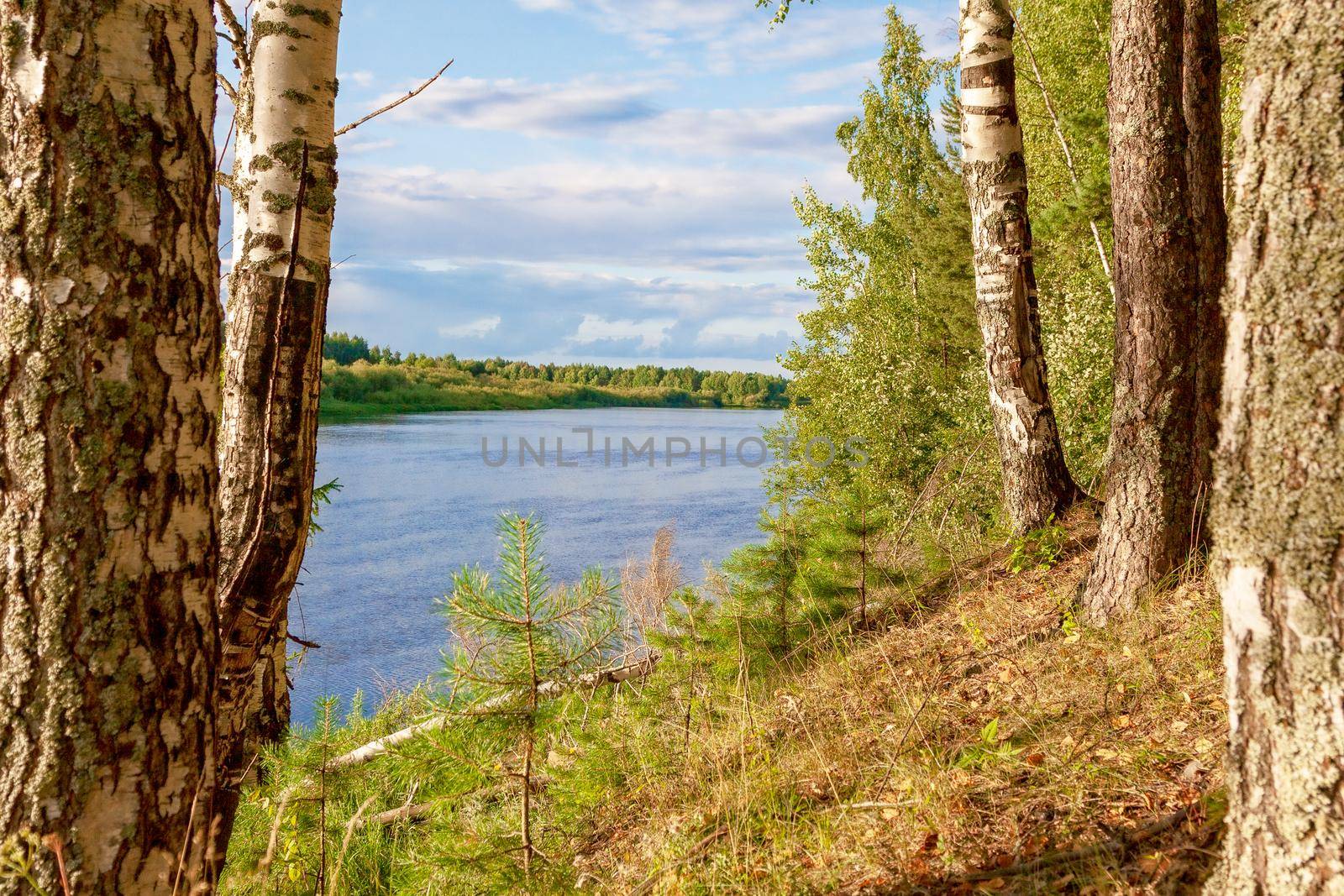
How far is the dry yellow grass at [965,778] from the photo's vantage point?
7.39ft

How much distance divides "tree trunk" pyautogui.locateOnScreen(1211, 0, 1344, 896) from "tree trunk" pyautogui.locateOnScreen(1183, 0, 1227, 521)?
267 cm

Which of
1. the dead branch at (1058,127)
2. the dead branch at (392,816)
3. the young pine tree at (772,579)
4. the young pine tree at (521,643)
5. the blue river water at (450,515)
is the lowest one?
the blue river water at (450,515)

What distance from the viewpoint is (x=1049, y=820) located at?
238cm

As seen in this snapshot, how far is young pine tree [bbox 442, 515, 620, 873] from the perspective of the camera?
2.11 metres

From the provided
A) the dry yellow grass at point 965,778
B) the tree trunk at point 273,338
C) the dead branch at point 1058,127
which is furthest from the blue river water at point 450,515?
the dead branch at point 1058,127

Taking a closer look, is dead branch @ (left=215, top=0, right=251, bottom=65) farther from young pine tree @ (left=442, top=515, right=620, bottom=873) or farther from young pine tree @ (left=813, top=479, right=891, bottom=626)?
young pine tree @ (left=813, top=479, right=891, bottom=626)

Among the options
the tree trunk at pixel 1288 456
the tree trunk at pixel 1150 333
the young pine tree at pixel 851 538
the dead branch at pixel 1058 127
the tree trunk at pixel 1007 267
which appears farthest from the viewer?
the dead branch at pixel 1058 127

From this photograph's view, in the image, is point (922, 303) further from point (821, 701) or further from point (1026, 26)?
point (821, 701)

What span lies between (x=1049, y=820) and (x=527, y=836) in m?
1.37

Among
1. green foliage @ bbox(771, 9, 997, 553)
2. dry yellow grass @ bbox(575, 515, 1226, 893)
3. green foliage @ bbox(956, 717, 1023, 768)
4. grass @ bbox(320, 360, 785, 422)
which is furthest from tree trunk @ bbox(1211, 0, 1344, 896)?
grass @ bbox(320, 360, 785, 422)

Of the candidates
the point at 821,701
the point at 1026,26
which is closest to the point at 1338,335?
the point at 821,701

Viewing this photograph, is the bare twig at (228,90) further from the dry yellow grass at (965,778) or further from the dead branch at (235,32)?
the dry yellow grass at (965,778)

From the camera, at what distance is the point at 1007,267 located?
5.25 metres

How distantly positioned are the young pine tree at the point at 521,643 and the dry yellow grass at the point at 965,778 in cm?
60
